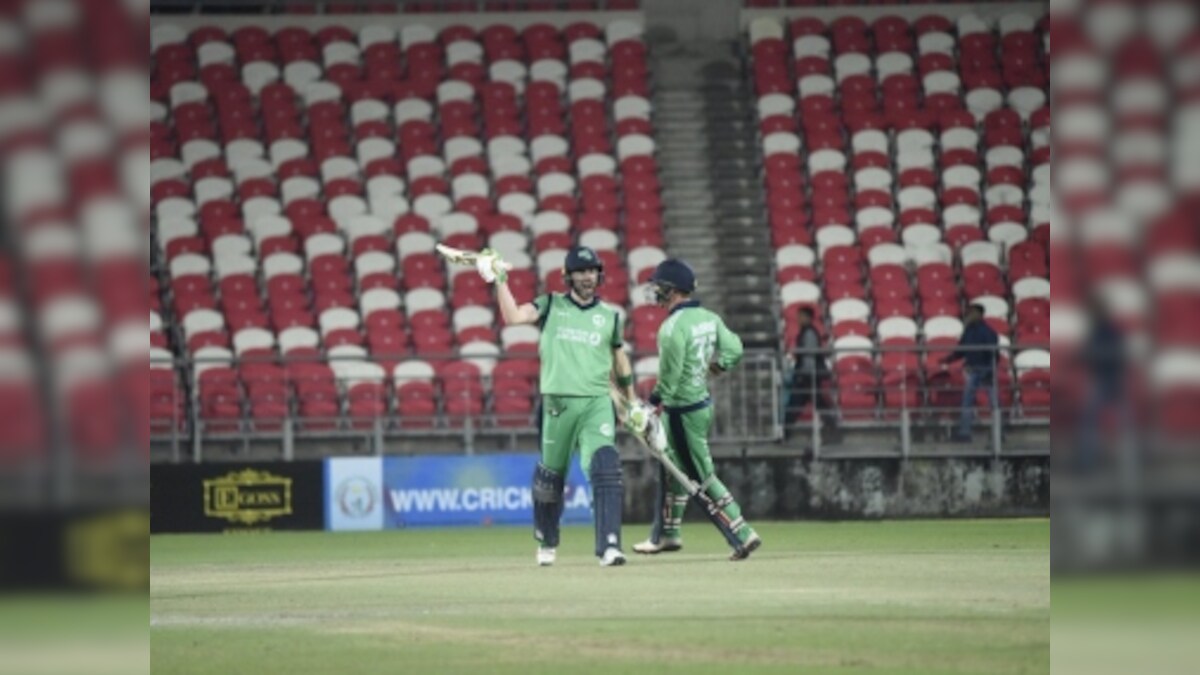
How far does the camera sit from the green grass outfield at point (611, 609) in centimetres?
926

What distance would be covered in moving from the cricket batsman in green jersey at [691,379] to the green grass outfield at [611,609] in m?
0.52

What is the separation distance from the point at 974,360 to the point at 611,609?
14947 millimetres

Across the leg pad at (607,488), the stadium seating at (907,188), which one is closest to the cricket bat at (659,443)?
the leg pad at (607,488)

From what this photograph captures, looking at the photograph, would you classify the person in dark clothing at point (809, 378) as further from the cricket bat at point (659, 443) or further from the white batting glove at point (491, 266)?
the white batting glove at point (491, 266)

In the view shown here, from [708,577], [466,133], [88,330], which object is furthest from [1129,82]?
A: [466,133]

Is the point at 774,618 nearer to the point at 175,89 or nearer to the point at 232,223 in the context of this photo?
the point at 232,223

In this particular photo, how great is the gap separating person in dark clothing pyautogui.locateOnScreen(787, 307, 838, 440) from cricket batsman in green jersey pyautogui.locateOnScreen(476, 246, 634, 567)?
9.52m

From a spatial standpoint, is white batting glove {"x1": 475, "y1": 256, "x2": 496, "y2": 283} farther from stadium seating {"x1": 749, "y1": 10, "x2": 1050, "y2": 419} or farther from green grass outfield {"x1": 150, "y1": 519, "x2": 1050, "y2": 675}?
stadium seating {"x1": 749, "y1": 10, "x2": 1050, "y2": 419}

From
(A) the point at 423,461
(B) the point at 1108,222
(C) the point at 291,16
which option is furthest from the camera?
(C) the point at 291,16

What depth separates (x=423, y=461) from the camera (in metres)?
25.5

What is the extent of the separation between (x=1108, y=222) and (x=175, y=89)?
3087 cm

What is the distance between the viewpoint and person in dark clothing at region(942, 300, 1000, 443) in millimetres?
25750

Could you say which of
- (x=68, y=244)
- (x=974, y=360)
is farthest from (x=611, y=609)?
(x=974, y=360)

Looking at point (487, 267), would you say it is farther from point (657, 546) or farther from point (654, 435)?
point (657, 546)
